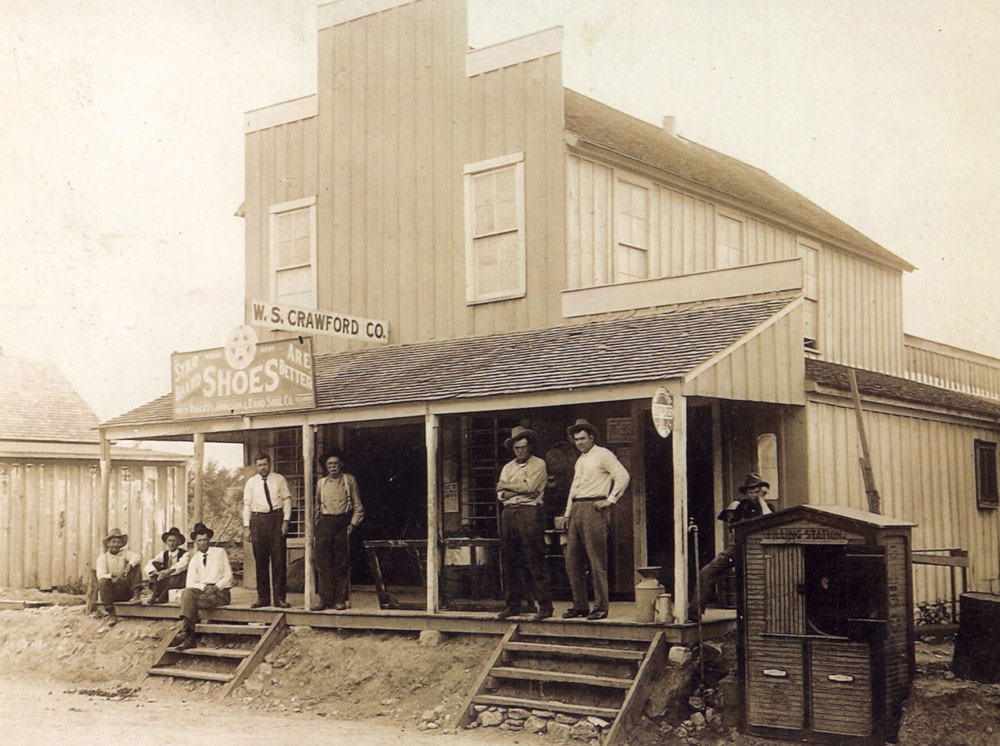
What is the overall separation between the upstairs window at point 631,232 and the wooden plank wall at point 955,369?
7.02 metres

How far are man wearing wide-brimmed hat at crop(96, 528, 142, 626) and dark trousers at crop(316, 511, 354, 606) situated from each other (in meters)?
3.38

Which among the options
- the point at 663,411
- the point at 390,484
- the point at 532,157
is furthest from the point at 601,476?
the point at 390,484

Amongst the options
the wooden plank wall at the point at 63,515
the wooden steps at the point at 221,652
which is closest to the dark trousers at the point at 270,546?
the wooden steps at the point at 221,652

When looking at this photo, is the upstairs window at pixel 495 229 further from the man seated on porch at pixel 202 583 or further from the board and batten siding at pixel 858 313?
the board and batten siding at pixel 858 313

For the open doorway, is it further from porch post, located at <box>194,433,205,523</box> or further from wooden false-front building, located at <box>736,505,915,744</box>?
wooden false-front building, located at <box>736,505,915,744</box>

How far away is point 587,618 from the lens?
37.4 feet

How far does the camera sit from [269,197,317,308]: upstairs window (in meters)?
17.5

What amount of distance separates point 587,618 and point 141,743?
416 centimetres

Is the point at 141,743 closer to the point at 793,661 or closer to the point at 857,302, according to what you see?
the point at 793,661

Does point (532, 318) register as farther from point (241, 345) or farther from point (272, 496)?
point (272, 496)

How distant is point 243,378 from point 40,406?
→ 380 inches

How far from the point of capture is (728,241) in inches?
688

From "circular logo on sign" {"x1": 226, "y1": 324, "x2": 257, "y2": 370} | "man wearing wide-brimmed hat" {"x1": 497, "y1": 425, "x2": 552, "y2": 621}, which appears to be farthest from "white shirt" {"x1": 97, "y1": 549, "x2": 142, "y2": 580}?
"man wearing wide-brimmed hat" {"x1": 497, "y1": 425, "x2": 552, "y2": 621}

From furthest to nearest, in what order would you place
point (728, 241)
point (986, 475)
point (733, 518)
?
point (728, 241) → point (986, 475) → point (733, 518)
